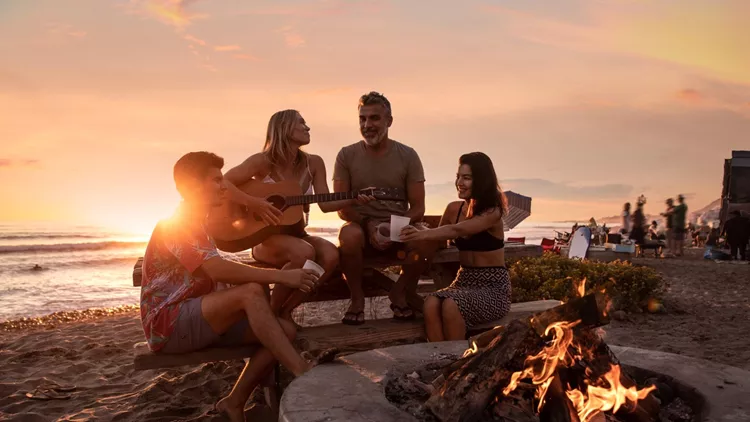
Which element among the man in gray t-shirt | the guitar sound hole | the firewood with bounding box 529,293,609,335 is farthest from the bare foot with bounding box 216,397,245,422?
the firewood with bounding box 529,293,609,335

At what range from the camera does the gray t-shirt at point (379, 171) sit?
16.8ft

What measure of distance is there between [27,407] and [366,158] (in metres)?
3.78

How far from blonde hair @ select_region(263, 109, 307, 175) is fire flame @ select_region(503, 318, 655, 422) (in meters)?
3.06

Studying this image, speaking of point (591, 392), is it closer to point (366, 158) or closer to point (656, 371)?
point (656, 371)

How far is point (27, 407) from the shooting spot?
15.2ft

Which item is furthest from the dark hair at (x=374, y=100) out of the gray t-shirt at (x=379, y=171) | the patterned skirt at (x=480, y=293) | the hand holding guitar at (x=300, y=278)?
the hand holding guitar at (x=300, y=278)

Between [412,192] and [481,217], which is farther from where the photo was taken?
[412,192]

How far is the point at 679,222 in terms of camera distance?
1864cm

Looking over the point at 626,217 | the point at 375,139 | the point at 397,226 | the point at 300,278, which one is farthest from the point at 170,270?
the point at 626,217

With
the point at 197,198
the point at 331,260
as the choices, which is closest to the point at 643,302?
the point at 331,260

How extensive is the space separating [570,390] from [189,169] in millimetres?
2752

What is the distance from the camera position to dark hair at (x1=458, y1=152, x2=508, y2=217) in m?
4.43

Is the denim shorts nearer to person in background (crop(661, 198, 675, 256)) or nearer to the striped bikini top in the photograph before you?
the striped bikini top

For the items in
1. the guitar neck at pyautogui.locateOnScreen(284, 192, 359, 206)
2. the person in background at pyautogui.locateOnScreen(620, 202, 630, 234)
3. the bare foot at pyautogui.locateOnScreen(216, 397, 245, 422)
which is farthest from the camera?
the person in background at pyautogui.locateOnScreen(620, 202, 630, 234)
